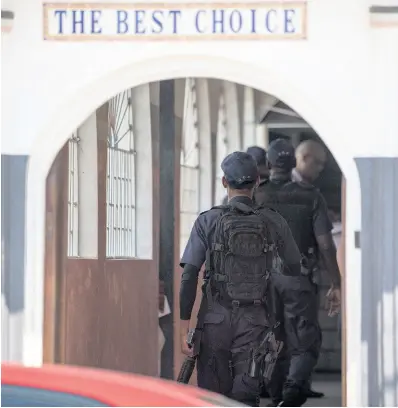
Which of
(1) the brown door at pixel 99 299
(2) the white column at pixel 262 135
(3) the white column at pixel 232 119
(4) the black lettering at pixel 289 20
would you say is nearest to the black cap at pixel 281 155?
(1) the brown door at pixel 99 299

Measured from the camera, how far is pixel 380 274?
7.16 m

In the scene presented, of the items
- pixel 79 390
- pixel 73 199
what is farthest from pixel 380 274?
pixel 79 390

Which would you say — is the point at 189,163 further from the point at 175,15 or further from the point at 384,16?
the point at 384,16

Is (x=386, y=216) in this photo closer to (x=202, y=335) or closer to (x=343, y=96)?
(x=343, y=96)

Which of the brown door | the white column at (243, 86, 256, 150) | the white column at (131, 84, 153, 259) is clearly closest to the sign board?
the brown door

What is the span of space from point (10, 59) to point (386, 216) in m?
2.27

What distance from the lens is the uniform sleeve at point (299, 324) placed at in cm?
883

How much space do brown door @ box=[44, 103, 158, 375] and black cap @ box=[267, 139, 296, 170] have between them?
3.79 feet

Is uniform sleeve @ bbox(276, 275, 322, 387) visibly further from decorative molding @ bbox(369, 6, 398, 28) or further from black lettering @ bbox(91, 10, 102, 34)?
black lettering @ bbox(91, 10, 102, 34)

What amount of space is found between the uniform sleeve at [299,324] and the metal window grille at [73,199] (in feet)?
4.57

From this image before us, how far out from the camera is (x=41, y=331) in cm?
735

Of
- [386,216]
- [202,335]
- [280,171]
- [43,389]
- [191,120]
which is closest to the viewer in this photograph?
[43,389]

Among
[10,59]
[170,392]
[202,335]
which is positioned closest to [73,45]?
[10,59]

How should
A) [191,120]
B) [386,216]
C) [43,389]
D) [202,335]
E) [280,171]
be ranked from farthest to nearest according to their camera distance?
[191,120] < [280,171] < [386,216] < [202,335] < [43,389]
